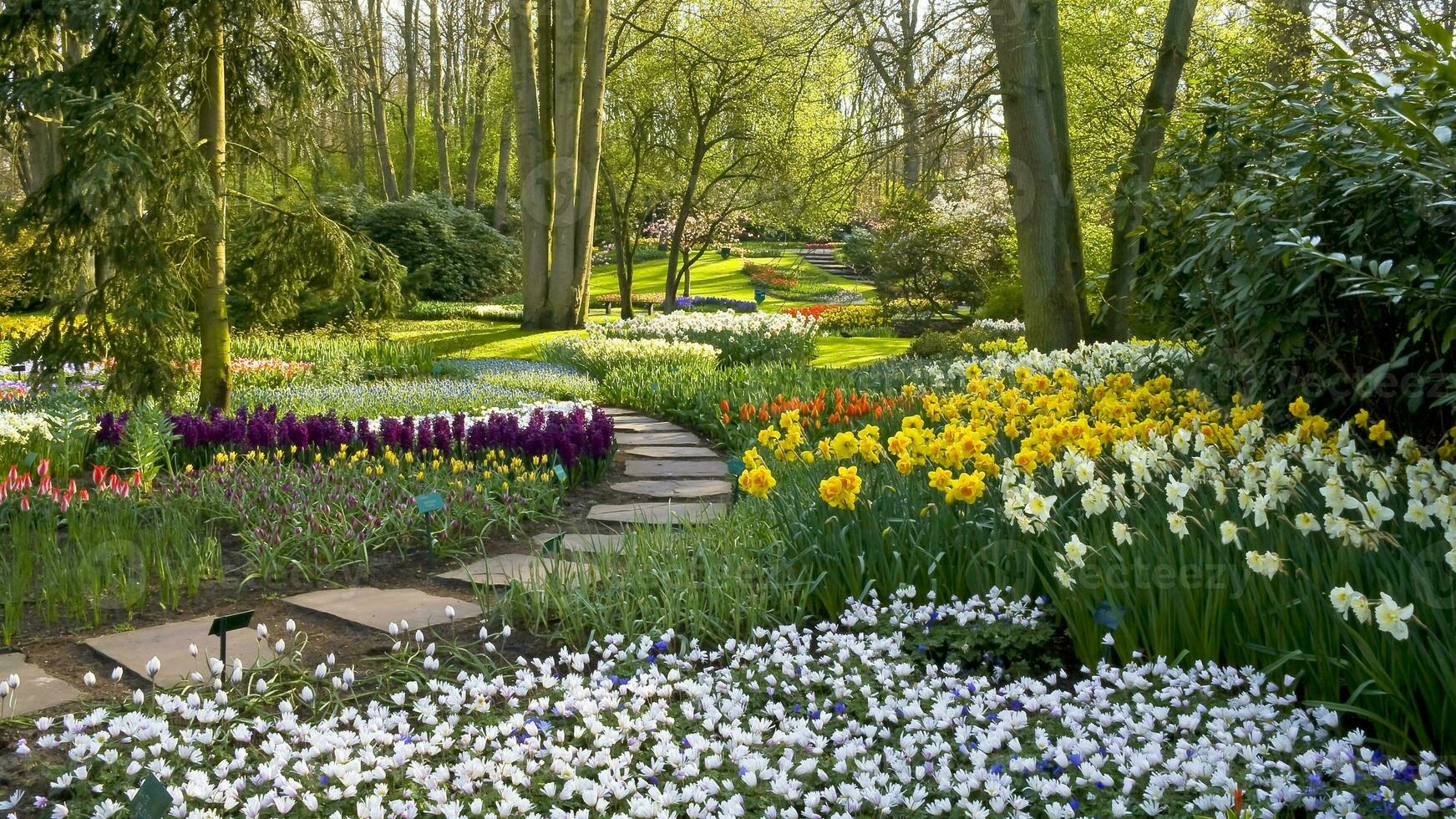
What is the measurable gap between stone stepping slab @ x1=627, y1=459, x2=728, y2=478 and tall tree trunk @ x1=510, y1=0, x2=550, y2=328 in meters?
10.2

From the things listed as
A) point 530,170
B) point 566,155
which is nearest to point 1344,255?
point 566,155

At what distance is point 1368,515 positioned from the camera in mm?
2506

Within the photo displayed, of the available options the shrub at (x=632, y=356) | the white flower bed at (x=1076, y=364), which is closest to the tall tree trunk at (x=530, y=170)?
the shrub at (x=632, y=356)

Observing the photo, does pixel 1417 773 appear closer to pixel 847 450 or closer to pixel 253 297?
pixel 847 450

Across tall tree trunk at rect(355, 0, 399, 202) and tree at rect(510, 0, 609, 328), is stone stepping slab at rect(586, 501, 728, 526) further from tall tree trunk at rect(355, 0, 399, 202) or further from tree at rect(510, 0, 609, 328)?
tall tree trunk at rect(355, 0, 399, 202)

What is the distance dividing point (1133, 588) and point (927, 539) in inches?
30.6

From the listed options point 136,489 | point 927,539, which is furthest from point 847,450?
point 136,489

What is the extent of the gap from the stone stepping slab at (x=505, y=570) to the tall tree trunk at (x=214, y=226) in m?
3.59

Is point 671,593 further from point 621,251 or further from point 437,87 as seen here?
point 437,87

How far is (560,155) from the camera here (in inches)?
614

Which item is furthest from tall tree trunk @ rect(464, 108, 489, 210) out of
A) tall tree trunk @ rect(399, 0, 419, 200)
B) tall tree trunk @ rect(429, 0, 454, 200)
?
tall tree trunk @ rect(399, 0, 419, 200)

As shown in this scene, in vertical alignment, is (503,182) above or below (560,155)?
above

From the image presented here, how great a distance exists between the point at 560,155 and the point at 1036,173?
8886mm

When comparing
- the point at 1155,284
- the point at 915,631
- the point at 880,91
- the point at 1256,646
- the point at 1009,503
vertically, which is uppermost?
the point at 880,91
